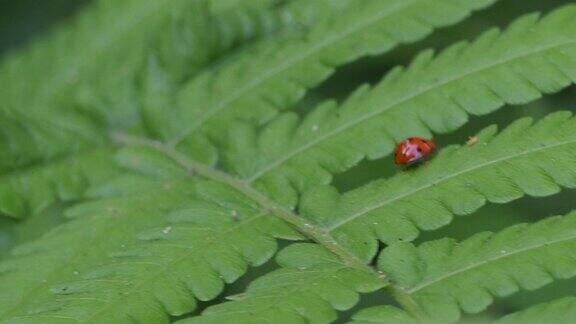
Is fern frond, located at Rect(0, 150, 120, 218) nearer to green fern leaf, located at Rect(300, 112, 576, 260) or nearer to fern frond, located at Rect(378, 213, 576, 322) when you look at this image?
green fern leaf, located at Rect(300, 112, 576, 260)

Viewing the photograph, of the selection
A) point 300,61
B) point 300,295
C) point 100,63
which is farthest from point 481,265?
point 100,63

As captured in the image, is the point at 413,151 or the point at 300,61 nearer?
the point at 413,151

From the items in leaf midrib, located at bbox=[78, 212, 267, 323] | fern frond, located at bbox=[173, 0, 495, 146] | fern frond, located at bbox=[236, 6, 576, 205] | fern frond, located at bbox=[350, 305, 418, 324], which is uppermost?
fern frond, located at bbox=[173, 0, 495, 146]

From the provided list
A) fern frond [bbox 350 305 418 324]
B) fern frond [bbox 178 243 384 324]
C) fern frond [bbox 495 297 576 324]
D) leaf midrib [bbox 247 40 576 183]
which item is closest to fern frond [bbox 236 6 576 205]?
leaf midrib [bbox 247 40 576 183]

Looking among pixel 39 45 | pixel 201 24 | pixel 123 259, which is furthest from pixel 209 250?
pixel 39 45

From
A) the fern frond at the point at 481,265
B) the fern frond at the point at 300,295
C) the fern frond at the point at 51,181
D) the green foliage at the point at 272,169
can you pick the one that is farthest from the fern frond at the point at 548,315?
the fern frond at the point at 51,181

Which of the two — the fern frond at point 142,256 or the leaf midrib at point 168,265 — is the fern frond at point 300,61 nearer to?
the fern frond at point 142,256

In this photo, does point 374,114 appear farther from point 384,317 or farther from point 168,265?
point 384,317
